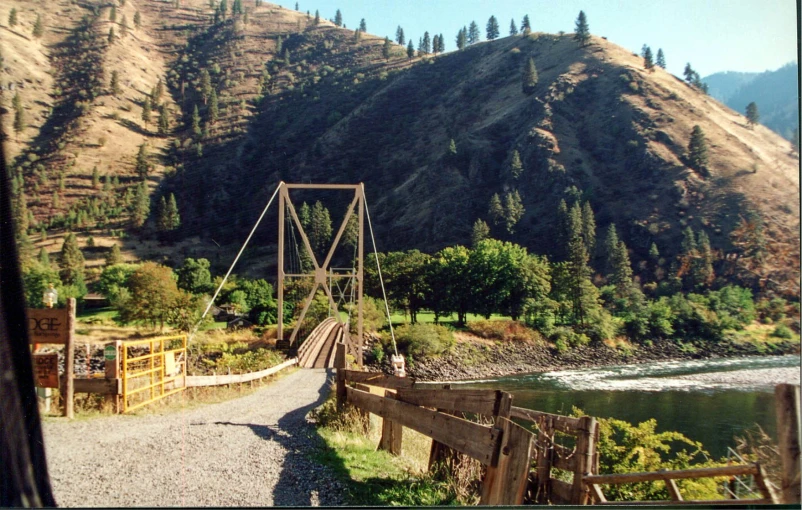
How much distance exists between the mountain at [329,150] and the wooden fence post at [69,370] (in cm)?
133

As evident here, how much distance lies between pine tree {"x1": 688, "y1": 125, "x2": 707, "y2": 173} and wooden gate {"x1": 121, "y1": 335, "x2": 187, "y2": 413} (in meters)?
5.48

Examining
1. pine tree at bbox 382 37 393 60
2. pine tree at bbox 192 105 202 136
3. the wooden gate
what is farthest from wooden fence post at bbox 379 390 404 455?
pine tree at bbox 382 37 393 60

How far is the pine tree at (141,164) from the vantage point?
5.77m

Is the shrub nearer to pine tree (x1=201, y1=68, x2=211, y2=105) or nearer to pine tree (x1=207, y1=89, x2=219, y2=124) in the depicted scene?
pine tree (x1=207, y1=89, x2=219, y2=124)

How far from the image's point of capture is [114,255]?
5.29 meters

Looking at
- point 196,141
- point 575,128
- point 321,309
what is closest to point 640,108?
point 575,128

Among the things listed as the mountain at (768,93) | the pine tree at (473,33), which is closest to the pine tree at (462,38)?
the pine tree at (473,33)

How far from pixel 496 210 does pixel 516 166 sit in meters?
1.84

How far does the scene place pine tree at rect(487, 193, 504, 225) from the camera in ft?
24.9

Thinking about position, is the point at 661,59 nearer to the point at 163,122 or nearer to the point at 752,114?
the point at 752,114

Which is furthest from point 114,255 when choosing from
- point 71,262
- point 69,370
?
point 69,370

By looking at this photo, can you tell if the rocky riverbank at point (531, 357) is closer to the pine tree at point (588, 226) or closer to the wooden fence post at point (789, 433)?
the pine tree at point (588, 226)

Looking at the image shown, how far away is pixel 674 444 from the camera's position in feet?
18.9

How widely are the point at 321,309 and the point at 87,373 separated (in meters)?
2.85
